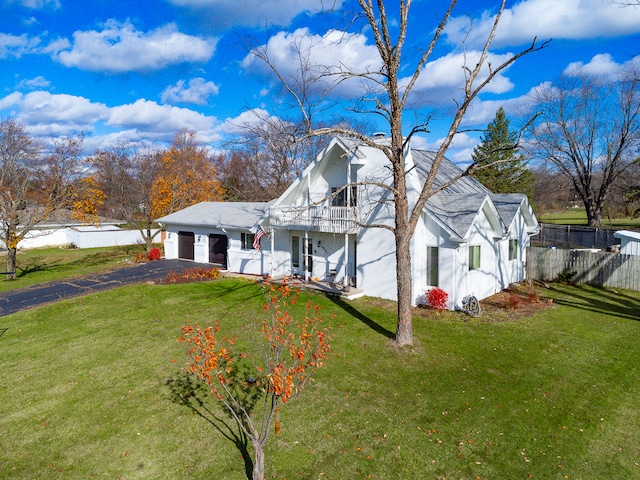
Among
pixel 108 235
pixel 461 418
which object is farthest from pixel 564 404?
pixel 108 235

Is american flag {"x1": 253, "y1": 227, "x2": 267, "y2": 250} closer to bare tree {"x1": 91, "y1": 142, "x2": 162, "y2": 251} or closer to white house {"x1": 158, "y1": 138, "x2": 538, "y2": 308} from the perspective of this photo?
white house {"x1": 158, "y1": 138, "x2": 538, "y2": 308}

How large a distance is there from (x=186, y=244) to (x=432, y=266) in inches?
701

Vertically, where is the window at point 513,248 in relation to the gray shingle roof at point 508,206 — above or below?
below

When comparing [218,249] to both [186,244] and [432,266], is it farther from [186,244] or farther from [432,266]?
[432,266]

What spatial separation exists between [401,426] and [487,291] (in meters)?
10.9

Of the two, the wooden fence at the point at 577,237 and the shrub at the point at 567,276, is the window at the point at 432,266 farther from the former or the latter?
the wooden fence at the point at 577,237

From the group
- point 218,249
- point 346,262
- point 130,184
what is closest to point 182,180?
point 130,184

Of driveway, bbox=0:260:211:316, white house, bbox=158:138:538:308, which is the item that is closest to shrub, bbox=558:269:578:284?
white house, bbox=158:138:538:308

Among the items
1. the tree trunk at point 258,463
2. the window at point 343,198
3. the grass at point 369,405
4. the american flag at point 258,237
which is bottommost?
the grass at point 369,405

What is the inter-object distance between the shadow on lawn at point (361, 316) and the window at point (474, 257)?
4978 mm

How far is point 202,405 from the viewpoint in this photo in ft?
25.6

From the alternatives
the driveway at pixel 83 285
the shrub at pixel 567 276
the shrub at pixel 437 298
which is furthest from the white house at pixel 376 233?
the driveway at pixel 83 285

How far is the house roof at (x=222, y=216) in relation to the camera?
22297 millimetres

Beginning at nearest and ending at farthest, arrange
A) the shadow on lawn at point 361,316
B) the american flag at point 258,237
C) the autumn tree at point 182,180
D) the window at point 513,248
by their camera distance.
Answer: the shadow on lawn at point 361,316 → the window at point 513,248 → the american flag at point 258,237 → the autumn tree at point 182,180
